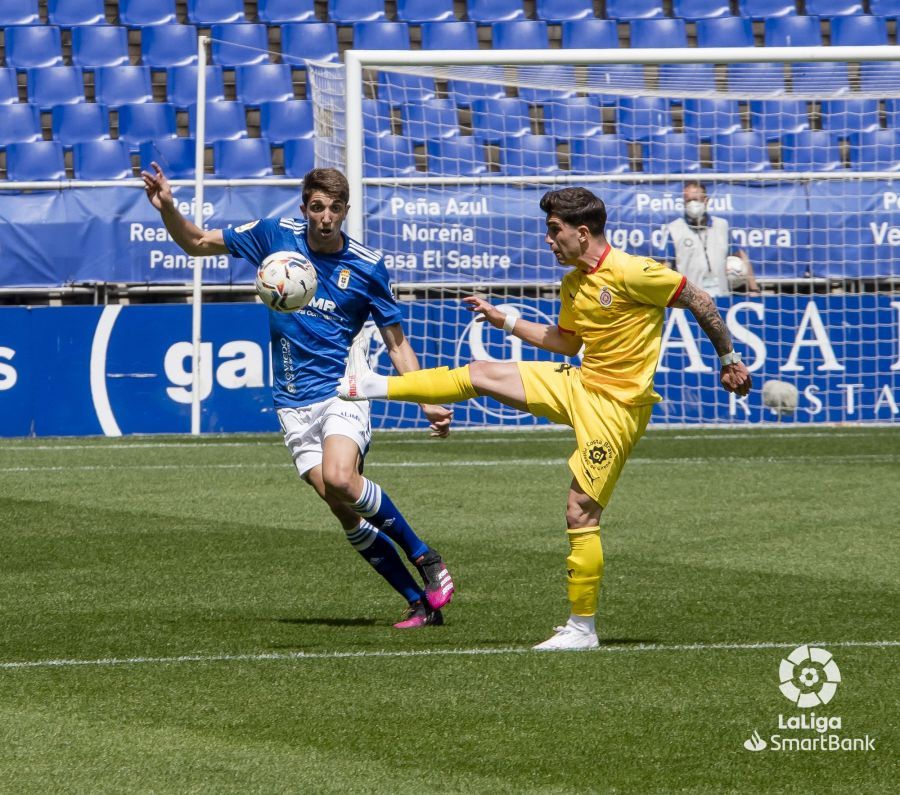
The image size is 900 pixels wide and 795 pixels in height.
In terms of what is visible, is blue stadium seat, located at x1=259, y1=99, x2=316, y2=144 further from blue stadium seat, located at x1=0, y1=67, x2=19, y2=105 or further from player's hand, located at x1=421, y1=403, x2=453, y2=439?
player's hand, located at x1=421, y1=403, x2=453, y2=439

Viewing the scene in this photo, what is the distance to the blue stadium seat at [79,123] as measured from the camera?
20.6 metres

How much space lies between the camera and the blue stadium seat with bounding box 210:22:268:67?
2142cm

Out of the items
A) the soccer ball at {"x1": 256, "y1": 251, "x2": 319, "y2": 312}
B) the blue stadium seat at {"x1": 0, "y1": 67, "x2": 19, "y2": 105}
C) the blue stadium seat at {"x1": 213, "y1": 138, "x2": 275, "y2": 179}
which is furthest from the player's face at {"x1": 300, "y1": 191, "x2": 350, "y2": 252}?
the blue stadium seat at {"x1": 0, "y1": 67, "x2": 19, "y2": 105}

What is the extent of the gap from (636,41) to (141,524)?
564 inches

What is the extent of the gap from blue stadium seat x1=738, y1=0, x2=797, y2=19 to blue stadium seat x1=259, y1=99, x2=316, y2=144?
6.38 metres

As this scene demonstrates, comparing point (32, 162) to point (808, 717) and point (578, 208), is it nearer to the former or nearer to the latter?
point (578, 208)

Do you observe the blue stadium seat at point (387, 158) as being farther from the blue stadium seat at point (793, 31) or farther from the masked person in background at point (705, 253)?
the blue stadium seat at point (793, 31)

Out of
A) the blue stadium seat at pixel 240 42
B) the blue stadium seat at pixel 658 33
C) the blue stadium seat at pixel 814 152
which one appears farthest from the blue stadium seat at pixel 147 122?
the blue stadium seat at pixel 814 152

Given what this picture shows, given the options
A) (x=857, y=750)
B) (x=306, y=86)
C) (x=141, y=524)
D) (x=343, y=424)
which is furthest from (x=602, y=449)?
(x=306, y=86)

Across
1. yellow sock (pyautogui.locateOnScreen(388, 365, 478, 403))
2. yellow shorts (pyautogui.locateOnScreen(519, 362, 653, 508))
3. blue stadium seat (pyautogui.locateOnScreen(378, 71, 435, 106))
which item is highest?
yellow sock (pyautogui.locateOnScreen(388, 365, 478, 403))

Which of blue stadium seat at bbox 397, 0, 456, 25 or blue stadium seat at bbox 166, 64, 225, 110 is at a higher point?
blue stadium seat at bbox 397, 0, 456, 25

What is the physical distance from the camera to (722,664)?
5.46 meters

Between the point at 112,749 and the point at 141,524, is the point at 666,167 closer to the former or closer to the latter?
the point at 141,524

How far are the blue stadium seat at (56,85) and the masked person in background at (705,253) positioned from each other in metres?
9.33
